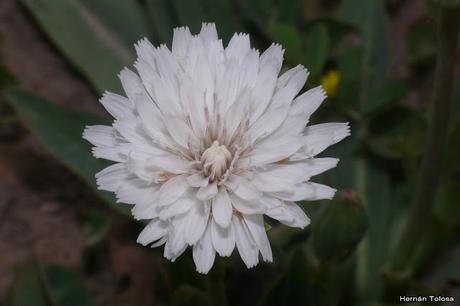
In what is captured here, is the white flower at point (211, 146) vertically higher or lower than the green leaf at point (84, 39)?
lower

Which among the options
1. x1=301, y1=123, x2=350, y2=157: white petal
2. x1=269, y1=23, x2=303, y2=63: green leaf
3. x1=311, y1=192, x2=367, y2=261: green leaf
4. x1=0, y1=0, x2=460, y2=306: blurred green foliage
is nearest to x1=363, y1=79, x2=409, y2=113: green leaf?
x1=0, y1=0, x2=460, y2=306: blurred green foliage

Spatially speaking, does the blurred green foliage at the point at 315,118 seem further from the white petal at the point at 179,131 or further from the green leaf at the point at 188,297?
the white petal at the point at 179,131

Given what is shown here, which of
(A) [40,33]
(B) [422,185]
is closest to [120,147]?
(B) [422,185]

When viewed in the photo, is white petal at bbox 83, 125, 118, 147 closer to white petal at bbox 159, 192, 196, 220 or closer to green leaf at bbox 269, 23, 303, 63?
white petal at bbox 159, 192, 196, 220

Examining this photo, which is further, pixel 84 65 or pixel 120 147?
pixel 84 65

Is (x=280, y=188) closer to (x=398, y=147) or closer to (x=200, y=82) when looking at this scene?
(x=200, y=82)

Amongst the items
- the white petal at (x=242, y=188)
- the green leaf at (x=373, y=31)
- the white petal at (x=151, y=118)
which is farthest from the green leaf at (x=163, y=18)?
the white petal at (x=242, y=188)
